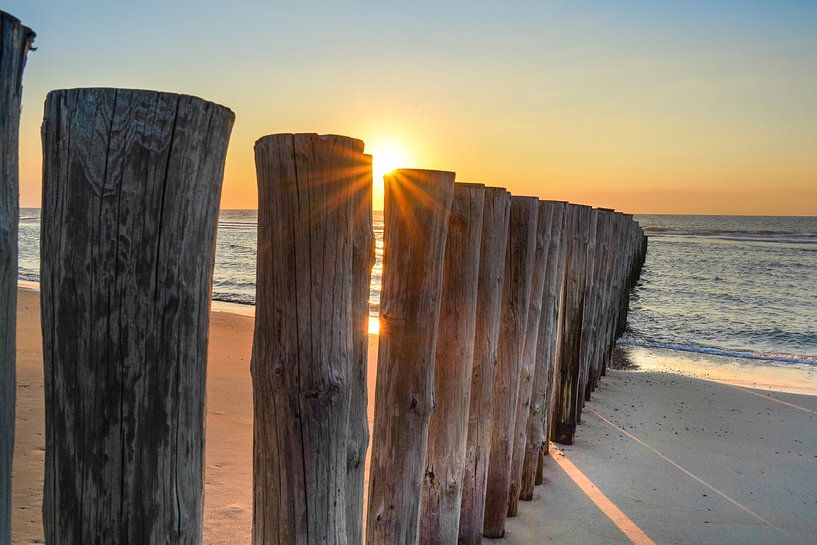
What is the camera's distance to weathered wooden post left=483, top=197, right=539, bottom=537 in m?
3.85

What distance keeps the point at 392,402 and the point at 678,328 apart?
541 inches

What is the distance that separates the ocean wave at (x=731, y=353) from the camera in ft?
39.2

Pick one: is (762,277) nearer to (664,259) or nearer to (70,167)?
(664,259)

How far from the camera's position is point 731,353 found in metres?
12.3

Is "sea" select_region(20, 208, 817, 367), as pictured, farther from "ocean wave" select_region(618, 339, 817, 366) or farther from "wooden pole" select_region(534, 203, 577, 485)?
"wooden pole" select_region(534, 203, 577, 485)

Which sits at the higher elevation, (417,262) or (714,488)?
(417,262)

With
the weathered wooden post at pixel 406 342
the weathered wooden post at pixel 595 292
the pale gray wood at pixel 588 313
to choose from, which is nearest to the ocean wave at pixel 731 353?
the weathered wooden post at pixel 595 292

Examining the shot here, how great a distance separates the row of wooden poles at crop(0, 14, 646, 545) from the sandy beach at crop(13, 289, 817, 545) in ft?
4.41

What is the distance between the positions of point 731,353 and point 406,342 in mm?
11376

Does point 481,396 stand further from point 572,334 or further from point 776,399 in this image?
point 776,399

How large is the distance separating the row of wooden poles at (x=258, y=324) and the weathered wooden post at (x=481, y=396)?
0.01 m

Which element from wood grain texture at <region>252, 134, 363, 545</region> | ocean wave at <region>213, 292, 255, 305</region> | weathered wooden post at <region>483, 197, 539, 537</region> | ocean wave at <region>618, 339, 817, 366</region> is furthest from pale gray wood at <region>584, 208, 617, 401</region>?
ocean wave at <region>213, 292, 255, 305</region>

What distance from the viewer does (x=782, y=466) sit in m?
5.62

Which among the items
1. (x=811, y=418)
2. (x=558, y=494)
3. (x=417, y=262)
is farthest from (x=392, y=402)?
(x=811, y=418)
